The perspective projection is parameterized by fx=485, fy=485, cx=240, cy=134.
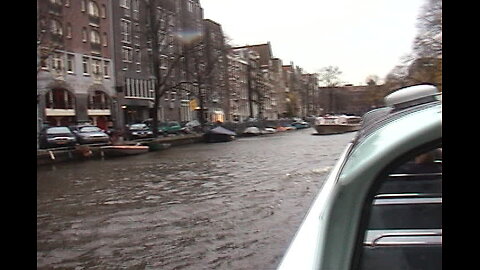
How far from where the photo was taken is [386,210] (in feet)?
3.28

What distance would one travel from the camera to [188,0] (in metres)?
30.2

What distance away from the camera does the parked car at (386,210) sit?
0.79 m

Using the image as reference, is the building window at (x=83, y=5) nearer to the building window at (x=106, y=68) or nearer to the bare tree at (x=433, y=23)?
the building window at (x=106, y=68)

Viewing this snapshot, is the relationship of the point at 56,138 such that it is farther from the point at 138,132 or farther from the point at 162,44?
the point at 162,44

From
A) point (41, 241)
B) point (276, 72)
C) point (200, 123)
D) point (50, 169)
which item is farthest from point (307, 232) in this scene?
point (276, 72)

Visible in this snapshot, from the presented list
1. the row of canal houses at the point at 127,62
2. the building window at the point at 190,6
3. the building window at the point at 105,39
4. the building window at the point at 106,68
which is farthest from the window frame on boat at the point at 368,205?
the building window at the point at 105,39

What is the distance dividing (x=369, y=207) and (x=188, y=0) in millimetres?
30788

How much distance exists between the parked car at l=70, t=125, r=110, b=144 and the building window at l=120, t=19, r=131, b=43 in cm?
1277

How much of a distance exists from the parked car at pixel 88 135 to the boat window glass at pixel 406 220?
2030 centimetres

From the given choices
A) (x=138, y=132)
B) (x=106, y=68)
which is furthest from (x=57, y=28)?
(x=106, y=68)

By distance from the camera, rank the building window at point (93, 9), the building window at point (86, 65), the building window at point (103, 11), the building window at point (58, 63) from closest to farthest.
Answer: the building window at point (58, 63) → the building window at point (86, 65) → the building window at point (93, 9) → the building window at point (103, 11)

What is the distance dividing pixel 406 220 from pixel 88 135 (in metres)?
20.8

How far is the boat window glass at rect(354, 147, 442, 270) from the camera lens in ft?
2.81
